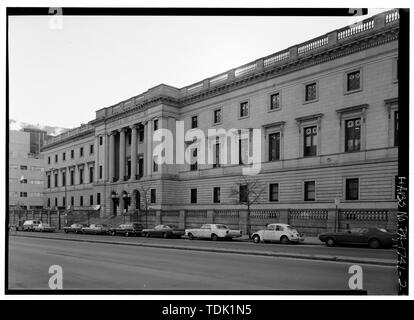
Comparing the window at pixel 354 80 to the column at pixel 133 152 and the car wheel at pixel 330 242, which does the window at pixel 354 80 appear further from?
the car wheel at pixel 330 242

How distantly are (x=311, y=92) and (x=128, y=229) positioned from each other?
294 inches

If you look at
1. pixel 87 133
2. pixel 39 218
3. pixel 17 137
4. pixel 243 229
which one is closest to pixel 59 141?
pixel 87 133

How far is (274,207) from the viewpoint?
50.6 ft

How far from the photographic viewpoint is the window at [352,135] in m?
9.93

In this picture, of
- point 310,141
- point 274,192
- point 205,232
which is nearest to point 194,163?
point 310,141

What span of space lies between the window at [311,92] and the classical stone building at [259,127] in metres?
0.03

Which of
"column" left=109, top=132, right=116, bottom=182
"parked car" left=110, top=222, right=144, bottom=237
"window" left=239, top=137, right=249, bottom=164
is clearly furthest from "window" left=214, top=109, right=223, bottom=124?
"parked car" left=110, top=222, right=144, bottom=237

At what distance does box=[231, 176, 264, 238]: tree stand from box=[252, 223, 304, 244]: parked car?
1.45m

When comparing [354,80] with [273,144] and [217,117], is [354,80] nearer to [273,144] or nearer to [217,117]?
[273,144]

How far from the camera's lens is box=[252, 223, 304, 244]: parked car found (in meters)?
15.9

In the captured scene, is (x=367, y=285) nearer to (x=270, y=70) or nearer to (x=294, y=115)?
(x=270, y=70)

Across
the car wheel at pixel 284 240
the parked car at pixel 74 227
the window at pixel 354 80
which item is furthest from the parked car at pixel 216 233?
the window at pixel 354 80
